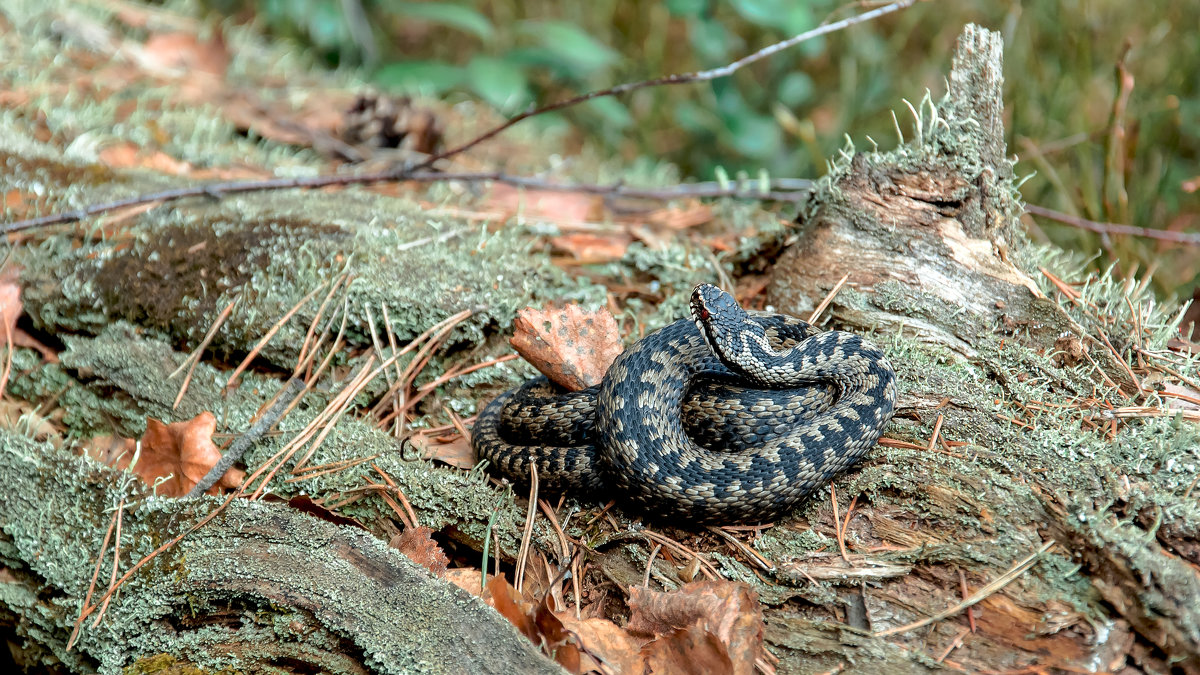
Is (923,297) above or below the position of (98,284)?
above

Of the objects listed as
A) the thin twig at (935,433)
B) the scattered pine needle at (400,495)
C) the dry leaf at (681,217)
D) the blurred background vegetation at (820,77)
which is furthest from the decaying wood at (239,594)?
the blurred background vegetation at (820,77)

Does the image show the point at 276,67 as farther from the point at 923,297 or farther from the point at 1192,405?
the point at 1192,405

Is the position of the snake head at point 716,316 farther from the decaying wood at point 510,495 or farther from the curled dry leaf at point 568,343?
the decaying wood at point 510,495

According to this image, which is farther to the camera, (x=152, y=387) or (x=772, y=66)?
(x=772, y=66)

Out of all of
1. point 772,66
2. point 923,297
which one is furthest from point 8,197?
point 772,66

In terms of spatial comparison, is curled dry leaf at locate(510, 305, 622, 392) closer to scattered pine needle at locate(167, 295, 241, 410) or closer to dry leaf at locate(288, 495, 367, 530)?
dry leaf at locate(288, 495, 367, 530)

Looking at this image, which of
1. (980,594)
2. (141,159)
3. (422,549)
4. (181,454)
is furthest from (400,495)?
(141,159)
